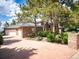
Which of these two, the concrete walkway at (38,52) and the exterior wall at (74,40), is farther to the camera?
the exterior wall at (74,40)

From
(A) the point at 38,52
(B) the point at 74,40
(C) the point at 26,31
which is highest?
(B) the point at 74,40

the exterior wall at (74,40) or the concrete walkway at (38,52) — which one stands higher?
the exterior wall at (74,40)

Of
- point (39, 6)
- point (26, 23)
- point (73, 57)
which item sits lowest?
point (73, 57)

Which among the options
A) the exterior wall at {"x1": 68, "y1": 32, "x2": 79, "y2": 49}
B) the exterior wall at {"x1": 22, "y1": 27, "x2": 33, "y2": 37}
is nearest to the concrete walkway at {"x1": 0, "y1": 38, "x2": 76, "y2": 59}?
the exterior wall at {"x1": 68, "y1": 32, "x2": 79, "y2": 49}

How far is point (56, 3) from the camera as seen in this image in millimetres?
23469

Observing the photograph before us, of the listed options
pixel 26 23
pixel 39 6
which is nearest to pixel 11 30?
pixel 26 23

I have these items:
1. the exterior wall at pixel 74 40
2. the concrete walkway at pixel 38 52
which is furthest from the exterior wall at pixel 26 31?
the exterior wall at pixel 74 40

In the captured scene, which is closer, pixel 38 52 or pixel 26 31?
pixel 38 52

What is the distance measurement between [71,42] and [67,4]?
13.0 m

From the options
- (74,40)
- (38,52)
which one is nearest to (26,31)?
(74,40)

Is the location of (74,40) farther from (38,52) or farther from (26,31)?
(26,31)

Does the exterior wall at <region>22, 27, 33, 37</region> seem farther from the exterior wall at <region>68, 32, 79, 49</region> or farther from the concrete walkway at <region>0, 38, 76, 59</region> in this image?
the exterior wall at <region>68, 32, 79, 49</region>

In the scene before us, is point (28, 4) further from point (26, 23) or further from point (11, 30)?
point (11, 30)

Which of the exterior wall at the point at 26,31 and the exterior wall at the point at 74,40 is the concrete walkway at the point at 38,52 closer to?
the exterior wall at the point at 74,40
